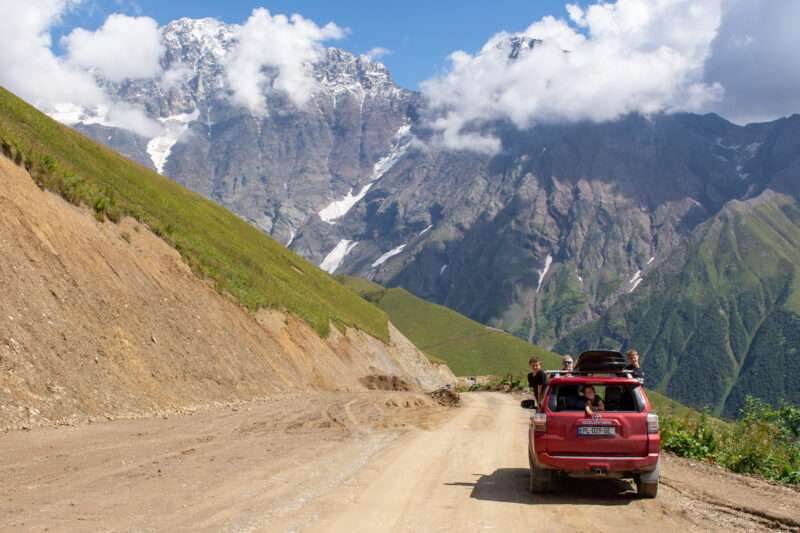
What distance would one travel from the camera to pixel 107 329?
21.5 metres

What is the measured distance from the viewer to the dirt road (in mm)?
9039

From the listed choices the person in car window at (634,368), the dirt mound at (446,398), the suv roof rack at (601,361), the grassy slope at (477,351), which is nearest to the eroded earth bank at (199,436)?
the dirt mound at (446,398)

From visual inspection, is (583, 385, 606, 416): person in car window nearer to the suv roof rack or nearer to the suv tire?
the suv tire

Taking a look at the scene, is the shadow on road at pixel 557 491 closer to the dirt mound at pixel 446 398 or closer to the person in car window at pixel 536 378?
the person in car window at pixel 536 378

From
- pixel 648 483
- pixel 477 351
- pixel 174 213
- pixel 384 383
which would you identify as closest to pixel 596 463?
pixel 648 483

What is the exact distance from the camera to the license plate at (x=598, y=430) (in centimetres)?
1084

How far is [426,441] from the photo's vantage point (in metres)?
17.7

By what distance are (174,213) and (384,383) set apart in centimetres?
2016

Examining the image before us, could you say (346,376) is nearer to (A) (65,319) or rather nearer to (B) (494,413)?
(B) (494,413)

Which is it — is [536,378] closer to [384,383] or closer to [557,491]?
[557,491]

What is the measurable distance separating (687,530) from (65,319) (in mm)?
17903

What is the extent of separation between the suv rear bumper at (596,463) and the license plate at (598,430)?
39 centimetres

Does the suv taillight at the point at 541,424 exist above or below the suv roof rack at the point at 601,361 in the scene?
below

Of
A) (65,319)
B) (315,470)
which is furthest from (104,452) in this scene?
(65,319)
